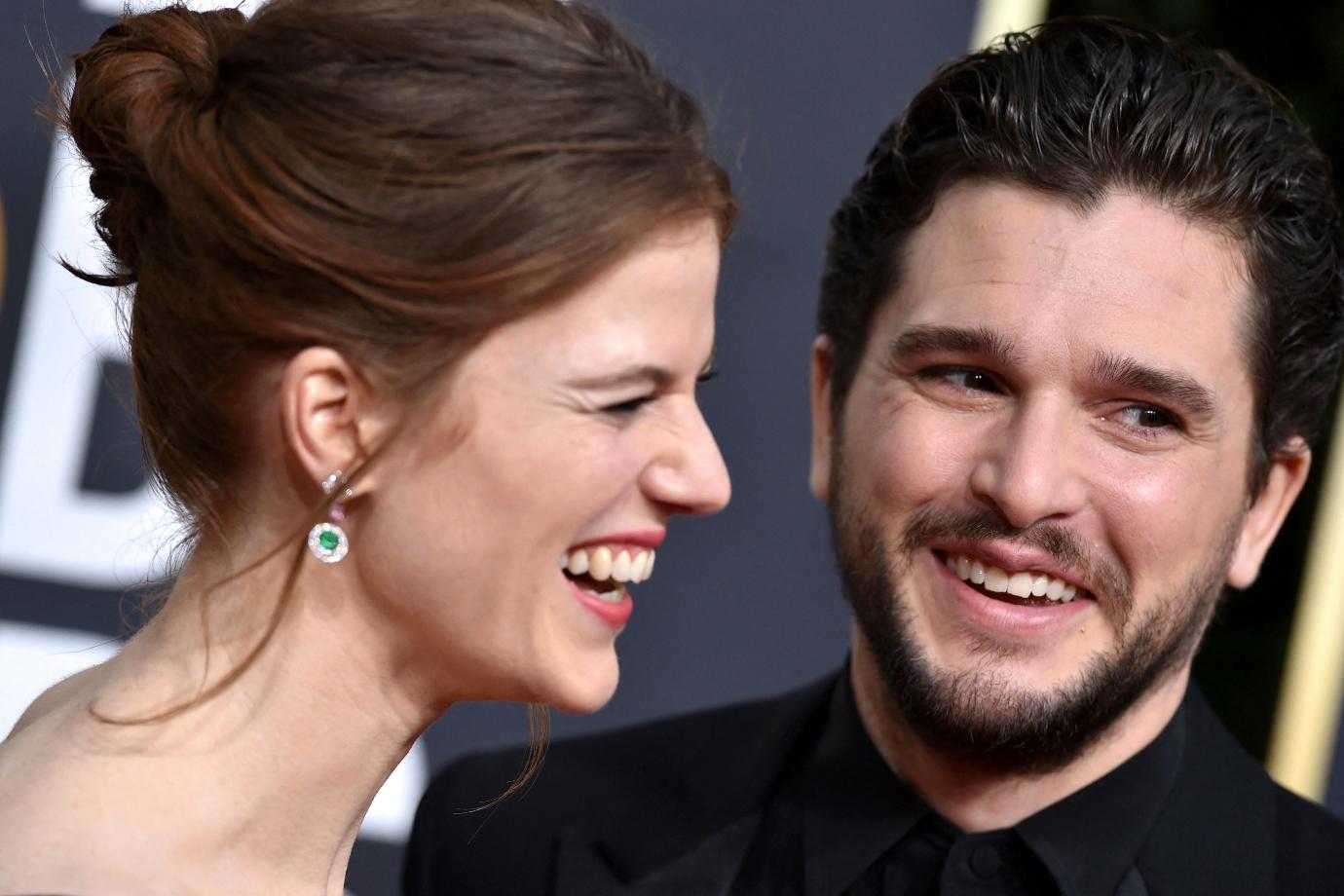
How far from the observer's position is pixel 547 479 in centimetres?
158

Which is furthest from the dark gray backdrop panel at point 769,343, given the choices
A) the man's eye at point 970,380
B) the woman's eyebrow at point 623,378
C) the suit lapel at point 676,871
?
the woman's eyebrow at point 623,378

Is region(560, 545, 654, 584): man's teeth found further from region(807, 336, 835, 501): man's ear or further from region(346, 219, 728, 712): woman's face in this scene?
region(807, 336, 835, 501): man's ear

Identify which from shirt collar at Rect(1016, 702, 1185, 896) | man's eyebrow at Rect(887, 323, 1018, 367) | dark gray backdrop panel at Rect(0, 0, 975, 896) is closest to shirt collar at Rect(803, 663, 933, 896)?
shirt collar at Rect(1016, 702, 1185, 896)

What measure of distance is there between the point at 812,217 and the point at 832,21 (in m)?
0.36

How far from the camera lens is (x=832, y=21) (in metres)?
3.00

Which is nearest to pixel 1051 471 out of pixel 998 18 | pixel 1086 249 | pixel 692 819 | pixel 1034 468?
pixel 1034 468

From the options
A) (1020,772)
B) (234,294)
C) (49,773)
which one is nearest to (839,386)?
(1020,772)

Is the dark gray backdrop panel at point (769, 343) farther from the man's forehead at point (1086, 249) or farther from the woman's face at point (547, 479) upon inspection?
the woman's face at point (547, 479)

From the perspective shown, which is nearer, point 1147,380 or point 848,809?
point 1147,380

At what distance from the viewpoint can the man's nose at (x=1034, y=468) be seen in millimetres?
2006

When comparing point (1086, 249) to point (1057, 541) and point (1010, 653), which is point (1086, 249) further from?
point (1010, 653)

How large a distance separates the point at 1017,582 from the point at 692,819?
0.56 m

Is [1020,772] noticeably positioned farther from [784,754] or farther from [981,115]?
[981,115]

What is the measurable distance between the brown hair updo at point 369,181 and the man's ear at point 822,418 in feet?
2.56
